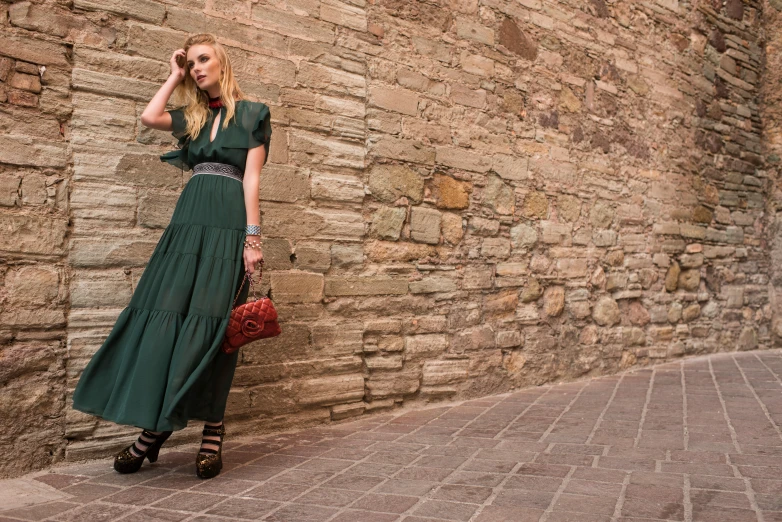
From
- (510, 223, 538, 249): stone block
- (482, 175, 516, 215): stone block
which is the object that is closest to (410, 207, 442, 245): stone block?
(482, 175, 516, 215): stone block

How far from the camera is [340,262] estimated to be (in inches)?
153

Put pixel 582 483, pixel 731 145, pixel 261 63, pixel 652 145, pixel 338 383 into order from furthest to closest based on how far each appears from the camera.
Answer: pixel 731 145 → pixel 652 145 → pixel 338 383 → pixel 261 63 → pixel 582 483

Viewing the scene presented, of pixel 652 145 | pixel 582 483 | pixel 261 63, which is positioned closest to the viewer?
pixel 582 483

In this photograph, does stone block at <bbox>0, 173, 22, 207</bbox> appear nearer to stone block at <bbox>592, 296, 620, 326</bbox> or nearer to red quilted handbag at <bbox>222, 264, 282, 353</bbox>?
red quilted handbag at <bbox>222, 264, 282, 353</bbox>

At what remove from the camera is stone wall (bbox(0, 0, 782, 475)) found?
116 inches

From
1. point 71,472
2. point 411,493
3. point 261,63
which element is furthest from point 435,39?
point 71,472

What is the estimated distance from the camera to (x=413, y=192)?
4.27 metres

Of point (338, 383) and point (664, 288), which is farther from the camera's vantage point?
point (664, 288)

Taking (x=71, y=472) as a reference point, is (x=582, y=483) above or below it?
above

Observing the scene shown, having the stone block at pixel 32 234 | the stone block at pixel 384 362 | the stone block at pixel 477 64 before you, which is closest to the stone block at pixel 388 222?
the stone block at pixel 384 362

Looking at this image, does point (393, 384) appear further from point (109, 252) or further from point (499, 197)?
point (109, 252)

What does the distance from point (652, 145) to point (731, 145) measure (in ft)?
4.49

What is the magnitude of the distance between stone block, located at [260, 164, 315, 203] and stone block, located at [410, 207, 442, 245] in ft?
2.64

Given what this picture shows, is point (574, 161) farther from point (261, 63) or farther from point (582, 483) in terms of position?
point (582, 483)
